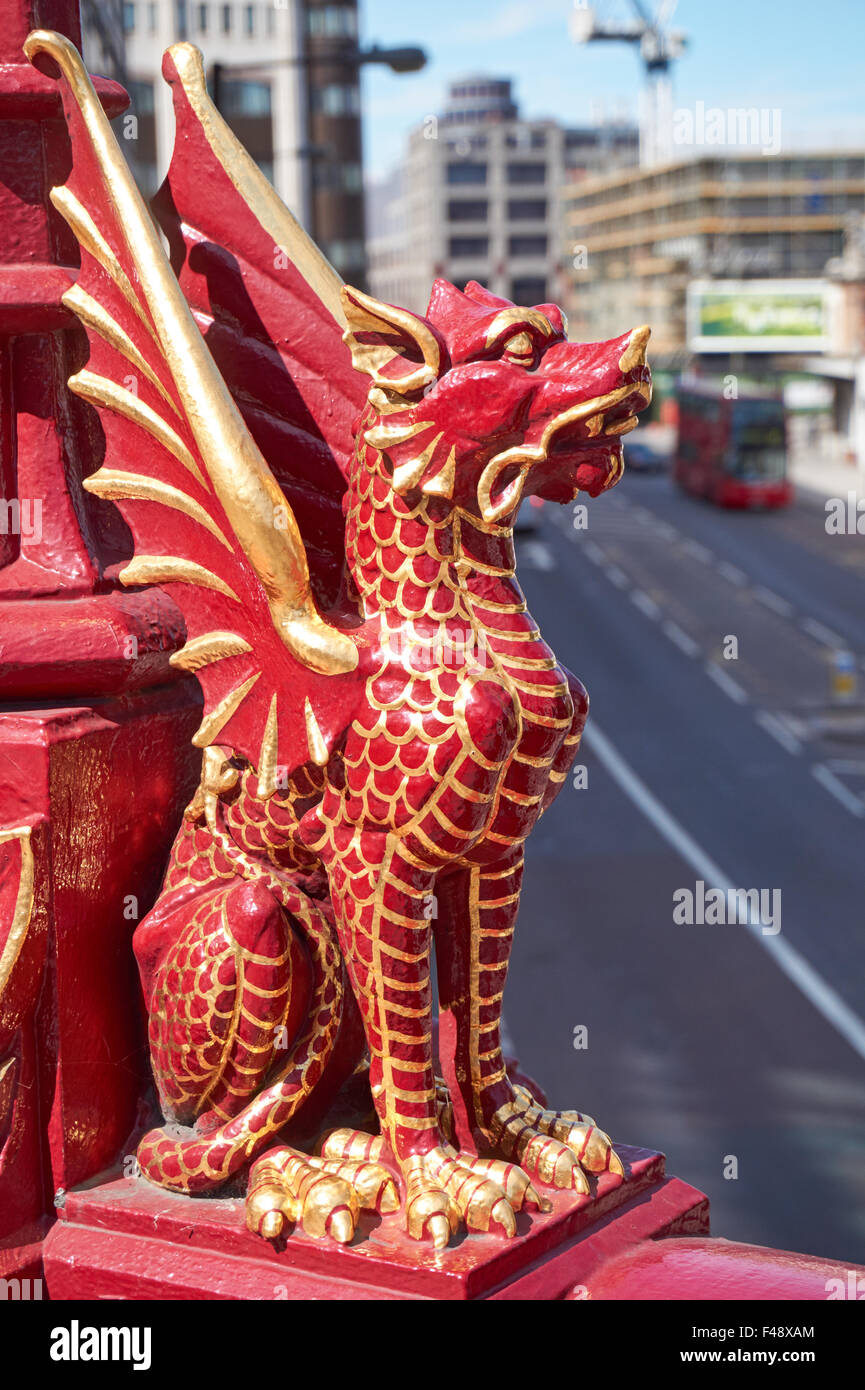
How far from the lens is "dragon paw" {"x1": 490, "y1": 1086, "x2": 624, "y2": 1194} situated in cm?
358

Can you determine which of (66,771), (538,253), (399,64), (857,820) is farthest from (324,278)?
(538,253)

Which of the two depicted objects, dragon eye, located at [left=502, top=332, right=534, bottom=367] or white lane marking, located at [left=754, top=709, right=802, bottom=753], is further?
white lane marking, located at [left=754, top=709, right=802, bottom=753]

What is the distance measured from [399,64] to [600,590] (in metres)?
24.9

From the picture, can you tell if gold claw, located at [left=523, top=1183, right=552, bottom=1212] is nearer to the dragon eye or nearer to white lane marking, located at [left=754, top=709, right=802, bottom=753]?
the dragon eye

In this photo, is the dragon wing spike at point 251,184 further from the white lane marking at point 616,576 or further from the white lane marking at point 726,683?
the white lane marking at point 616,576

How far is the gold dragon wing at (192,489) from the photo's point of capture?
3408 millimetres

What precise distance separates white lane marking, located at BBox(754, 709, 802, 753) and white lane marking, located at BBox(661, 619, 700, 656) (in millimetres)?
5586

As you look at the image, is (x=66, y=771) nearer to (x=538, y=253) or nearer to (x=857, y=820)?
(x=857, y=820)

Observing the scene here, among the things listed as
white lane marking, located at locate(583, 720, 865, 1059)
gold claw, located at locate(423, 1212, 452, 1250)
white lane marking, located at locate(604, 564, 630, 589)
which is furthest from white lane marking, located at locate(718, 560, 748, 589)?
gold claw, located at locate(423, 1212, 452, 1250)

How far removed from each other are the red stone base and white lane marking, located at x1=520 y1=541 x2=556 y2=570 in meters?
41.9

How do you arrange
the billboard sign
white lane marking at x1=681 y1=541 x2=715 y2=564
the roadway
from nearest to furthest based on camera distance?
1. the roadway
2. white lane marking at x1=681 y1=541 x2=715 y2=564
3. the billboard sign

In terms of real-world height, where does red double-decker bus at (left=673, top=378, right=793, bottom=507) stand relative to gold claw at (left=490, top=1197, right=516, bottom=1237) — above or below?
above

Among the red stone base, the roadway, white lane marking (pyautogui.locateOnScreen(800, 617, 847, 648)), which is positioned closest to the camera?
the red stone base

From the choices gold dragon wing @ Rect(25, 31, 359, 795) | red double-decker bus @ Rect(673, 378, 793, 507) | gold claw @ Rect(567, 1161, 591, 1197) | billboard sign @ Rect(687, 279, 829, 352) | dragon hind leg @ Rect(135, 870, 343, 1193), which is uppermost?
billboard sign @ Rect(687, 279, 829, 352)
